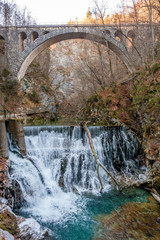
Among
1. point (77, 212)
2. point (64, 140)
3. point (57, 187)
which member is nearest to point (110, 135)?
point (64, 140)

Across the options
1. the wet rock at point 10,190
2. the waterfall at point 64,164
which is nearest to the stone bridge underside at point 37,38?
the waterfall at point 64,164

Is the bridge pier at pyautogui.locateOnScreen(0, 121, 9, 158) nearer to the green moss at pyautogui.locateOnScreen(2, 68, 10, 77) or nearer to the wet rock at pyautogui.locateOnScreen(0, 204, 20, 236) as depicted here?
the wet rock at pyautogui.locateOnScreen(0, 204, 20, 236)

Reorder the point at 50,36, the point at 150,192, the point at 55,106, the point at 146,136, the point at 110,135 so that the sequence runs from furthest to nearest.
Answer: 1. the point at 55,106
2. the point at 50,36
3. the point at 110,135
4. the point at 146,136
5. the point at 150,192

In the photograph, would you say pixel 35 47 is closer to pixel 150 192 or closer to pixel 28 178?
pixel 28 178

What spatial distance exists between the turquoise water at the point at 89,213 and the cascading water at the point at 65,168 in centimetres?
3

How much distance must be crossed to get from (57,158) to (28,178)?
78.9 inches

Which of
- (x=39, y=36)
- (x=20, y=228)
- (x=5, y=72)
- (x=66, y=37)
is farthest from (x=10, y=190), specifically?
(x=66, y=37)

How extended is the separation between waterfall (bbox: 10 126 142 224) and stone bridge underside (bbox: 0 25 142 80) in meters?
11.1

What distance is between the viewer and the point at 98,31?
57.6ft

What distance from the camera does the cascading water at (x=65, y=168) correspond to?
5.45m

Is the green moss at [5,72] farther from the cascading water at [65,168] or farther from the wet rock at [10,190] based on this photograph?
the wet rock at [10,190]

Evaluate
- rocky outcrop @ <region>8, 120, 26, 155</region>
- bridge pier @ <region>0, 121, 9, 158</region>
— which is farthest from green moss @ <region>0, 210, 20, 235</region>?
rocky outcrop @ <region>8, 120, 26, 155</region>

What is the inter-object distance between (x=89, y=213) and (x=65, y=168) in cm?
252

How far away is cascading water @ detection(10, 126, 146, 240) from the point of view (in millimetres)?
5453
